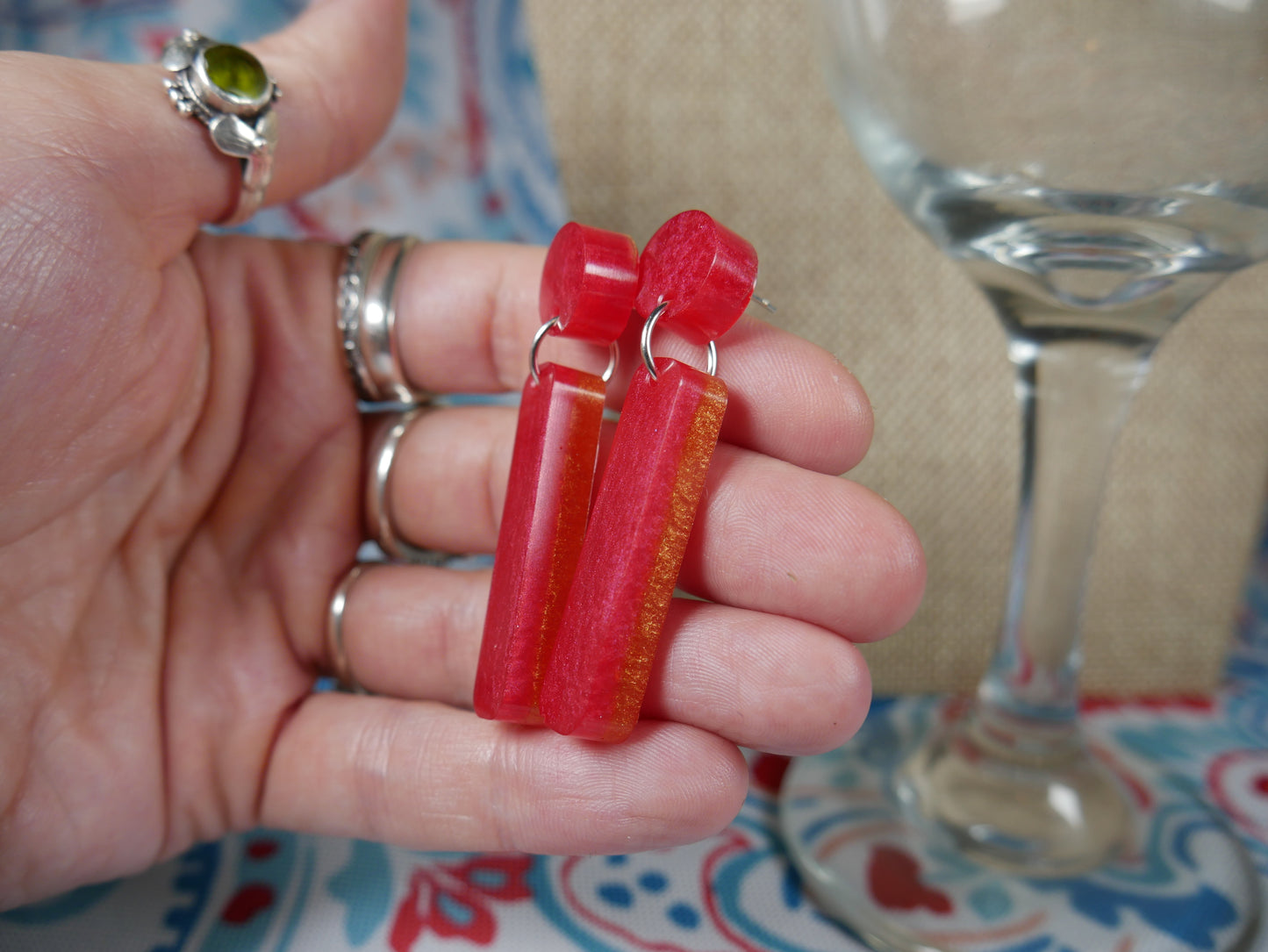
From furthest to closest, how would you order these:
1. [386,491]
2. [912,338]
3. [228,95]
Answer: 1. [912,338]
2. [386,491]
3. [228,95]

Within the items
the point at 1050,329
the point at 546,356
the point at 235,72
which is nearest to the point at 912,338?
the point at 1050,329

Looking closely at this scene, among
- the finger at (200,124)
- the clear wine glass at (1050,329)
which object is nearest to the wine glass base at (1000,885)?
the clear wine glass at (1050,329)

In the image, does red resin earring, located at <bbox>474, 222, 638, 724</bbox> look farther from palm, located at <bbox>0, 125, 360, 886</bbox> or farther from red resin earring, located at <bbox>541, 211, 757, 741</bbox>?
palm, located at <bbox>0, 125, 360, 886</bbox>

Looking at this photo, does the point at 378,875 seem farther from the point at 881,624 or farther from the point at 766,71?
the point at 766,71

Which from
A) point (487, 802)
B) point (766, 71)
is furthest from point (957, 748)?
point (766, 71)

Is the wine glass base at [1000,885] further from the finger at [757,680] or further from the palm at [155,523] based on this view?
the palm at [155,523]

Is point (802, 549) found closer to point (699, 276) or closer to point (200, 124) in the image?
point (699, 276)

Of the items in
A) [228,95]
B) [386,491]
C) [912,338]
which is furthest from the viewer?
[912,338]
